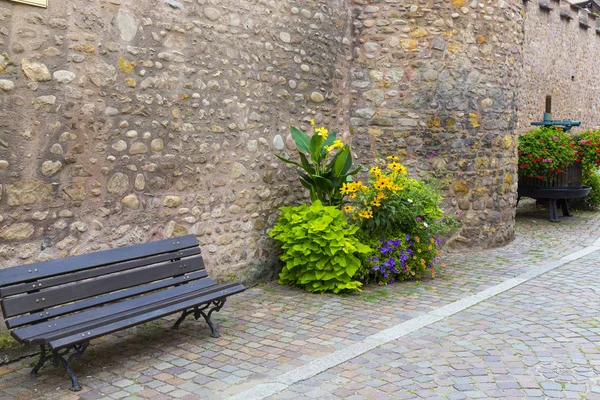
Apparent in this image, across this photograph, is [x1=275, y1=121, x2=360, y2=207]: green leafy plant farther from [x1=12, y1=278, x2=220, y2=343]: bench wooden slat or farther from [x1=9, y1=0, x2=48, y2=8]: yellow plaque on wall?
[x1=9, y1=0, x2=48, y2=8]: yellow plaque on wall

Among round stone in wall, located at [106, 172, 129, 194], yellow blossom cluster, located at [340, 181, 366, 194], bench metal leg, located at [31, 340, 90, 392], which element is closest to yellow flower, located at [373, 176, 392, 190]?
yellow blossom cluster, located at [340, 181, 366, 194]

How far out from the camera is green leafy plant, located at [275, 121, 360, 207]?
253 inches

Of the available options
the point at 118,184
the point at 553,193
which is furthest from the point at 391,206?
the point at 553,193

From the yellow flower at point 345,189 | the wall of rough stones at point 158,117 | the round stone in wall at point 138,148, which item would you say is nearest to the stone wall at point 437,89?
the wall of rough stones at point 158,117

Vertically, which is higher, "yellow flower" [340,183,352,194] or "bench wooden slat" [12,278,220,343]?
"yellow flower" [340,183,352,194]

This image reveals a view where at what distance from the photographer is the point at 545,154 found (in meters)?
10.2

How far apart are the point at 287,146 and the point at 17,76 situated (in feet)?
9.64

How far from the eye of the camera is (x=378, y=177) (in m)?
6.39

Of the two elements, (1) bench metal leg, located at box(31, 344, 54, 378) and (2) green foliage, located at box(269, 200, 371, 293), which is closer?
(1) bench metal leg, located at box(31, 344, 54, 378)

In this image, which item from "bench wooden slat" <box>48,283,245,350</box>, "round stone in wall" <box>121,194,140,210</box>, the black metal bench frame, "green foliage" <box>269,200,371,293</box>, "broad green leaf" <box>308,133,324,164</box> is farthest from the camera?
the black metal bench frame

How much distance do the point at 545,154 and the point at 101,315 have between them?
8064 millimetres

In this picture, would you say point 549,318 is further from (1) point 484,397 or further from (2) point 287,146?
(2) point 287,146

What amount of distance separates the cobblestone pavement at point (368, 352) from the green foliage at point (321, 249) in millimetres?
163

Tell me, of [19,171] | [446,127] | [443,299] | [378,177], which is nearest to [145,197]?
[19,171]
